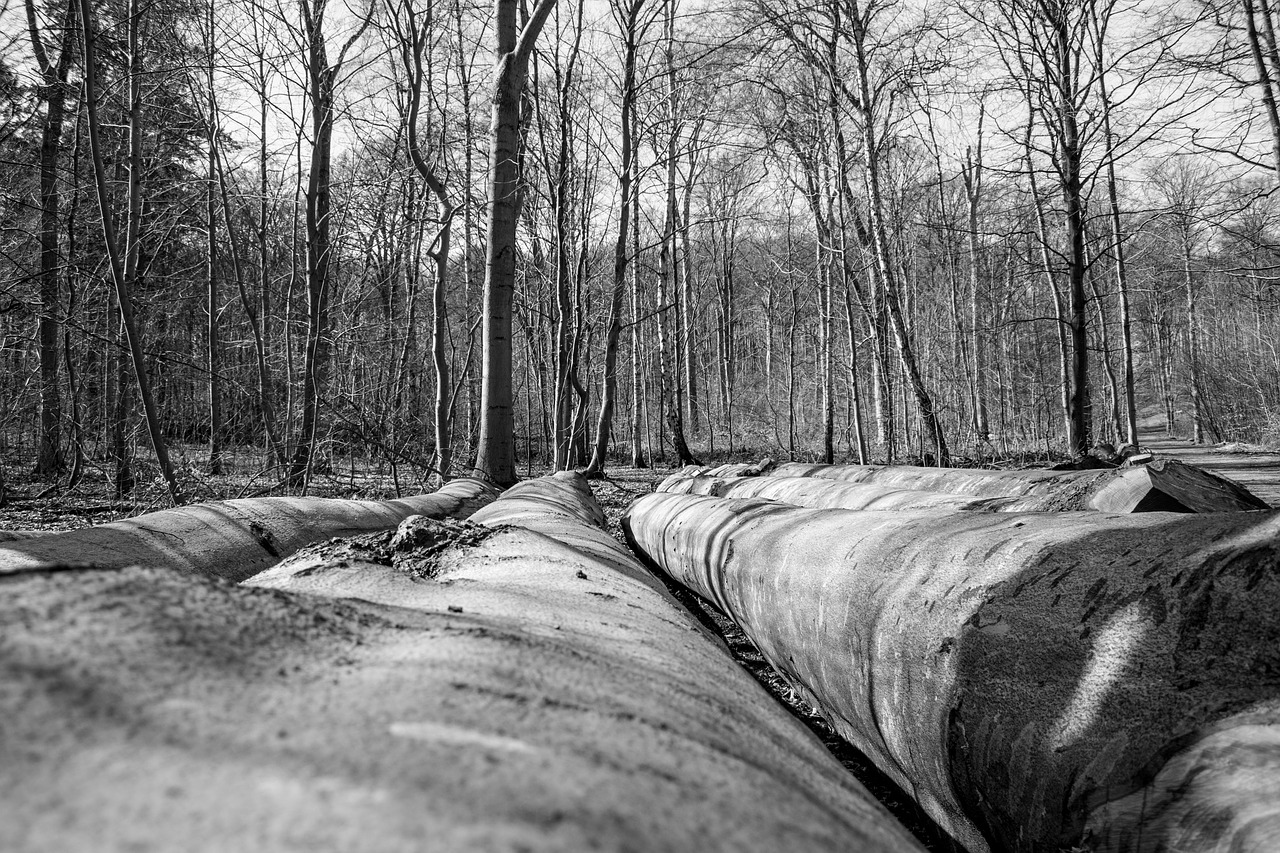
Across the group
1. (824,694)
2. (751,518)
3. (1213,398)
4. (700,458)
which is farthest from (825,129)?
(1213,398)

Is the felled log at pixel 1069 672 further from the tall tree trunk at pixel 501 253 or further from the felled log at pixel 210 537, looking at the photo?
the tall tree trunk at pixel 501 253

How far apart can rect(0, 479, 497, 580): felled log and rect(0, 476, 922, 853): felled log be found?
4.76 feet

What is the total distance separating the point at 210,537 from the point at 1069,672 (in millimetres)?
2579

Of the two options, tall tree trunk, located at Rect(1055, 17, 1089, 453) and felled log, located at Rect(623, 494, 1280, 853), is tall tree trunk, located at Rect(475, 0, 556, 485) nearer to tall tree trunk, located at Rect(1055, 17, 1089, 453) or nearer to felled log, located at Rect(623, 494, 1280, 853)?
felled log, located at Rect(623, 494, 1280, 853)

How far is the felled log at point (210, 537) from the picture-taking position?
1999 mm

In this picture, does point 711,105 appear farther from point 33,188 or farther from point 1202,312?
point 1202,312

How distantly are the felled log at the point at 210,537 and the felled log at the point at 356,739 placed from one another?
145cm

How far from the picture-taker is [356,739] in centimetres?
46

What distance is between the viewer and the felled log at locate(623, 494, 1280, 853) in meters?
0.87

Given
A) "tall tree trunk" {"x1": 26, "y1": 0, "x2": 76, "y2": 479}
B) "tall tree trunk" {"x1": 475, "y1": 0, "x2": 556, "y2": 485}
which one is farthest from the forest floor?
"tall tree trunk" {"x1": 475, "y1": 0, "x2": 556, "y2": 485}

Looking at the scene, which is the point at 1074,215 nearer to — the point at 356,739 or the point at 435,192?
the point at 435,192

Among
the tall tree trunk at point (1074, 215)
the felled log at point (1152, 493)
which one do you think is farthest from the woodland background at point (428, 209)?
the felled log at point (1152, 493)

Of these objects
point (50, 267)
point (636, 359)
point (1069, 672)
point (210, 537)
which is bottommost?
point (1069, 672)

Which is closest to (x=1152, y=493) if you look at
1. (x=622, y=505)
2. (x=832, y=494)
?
(x=832, y=494)
